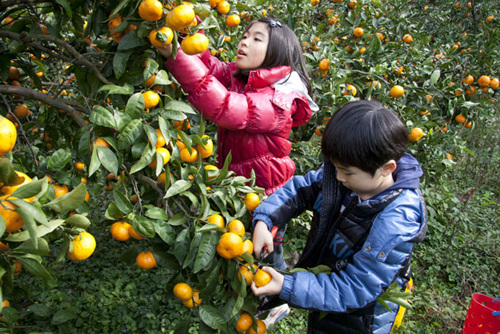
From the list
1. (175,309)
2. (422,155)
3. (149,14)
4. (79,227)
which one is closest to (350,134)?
(149,14)

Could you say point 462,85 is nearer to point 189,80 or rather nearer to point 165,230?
point 189,80

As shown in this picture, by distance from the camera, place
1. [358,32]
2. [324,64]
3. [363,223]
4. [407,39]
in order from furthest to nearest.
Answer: [407,39] < [358,32] < [324,64] < [363,223]

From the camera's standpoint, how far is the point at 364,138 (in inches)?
44.8

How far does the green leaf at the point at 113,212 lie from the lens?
101 cm

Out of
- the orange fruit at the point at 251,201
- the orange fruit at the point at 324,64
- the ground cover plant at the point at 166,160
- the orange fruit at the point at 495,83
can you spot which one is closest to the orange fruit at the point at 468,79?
the ground cover plant at the point at 166,160

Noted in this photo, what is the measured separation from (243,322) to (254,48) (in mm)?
1162

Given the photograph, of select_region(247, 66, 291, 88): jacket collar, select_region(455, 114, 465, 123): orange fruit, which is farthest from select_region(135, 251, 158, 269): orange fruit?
select_region(455, 114, 465, 123): orange fruit

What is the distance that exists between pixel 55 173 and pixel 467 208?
11.8 feet

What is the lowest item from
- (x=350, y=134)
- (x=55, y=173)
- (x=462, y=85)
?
(x=462, y=85)

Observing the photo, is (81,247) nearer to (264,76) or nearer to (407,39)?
(264,76)

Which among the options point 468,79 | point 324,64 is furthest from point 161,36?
point 468,79

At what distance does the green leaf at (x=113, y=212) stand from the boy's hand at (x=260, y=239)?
1.44ft

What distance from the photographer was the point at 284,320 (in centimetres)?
240

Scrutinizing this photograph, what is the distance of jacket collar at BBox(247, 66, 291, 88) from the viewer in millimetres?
1639
